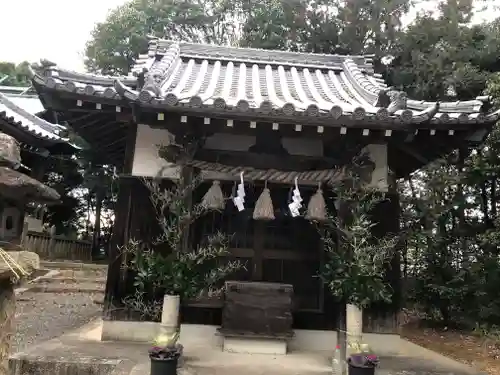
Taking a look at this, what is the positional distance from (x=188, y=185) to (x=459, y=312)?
290 inches

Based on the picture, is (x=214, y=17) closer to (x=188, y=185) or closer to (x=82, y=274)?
(x=82, y=274)

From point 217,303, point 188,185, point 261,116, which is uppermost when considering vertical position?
point 261,116

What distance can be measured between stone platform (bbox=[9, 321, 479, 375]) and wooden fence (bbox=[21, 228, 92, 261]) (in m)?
10.2

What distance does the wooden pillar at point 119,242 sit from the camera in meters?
6.77

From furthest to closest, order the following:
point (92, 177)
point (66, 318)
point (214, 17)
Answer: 1. point (214, 17)
2. point (92, 177)
3. point (66, 318)

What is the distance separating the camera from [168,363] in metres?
4.84

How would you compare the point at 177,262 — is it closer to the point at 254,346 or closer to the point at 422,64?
the point at 254,346

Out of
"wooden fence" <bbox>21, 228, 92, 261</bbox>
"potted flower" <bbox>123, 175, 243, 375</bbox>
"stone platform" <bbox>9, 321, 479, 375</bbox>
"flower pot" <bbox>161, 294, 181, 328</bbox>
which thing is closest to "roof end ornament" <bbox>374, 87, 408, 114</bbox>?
"potted flower" <bbox>123, 175, 243, 375</bbox>

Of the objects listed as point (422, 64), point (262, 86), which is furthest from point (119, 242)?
point (422, 64)

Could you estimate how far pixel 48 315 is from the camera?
10.0m

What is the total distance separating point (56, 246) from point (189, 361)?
47.5 ft

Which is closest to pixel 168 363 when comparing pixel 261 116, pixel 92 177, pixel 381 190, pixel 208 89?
pixel 261 116

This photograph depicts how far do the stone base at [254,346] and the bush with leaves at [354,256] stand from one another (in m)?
1.28

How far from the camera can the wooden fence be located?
16.3 m
